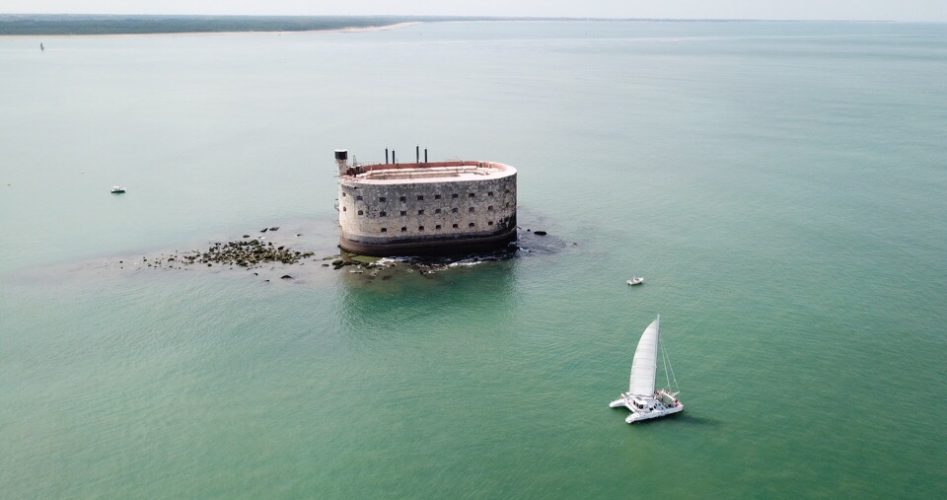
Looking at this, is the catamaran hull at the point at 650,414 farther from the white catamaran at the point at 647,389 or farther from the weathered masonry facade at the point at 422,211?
the weathered masonry facade at the point at 422,211

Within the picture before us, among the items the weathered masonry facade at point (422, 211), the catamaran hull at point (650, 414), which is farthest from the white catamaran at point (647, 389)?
the weathered masonry facade at point (422, 211)

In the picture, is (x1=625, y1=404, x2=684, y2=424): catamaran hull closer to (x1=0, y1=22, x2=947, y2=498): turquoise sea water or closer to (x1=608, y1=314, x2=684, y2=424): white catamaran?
(x1=608, y1=314, x2=684, y2=424): white catamaran

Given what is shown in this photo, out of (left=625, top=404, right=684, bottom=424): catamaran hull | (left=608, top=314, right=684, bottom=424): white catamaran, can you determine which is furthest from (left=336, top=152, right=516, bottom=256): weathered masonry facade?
(left=625, top=404, right=684, bottom=424): catamaran hull

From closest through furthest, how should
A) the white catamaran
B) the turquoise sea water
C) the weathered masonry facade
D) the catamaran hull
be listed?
the turquoise sea water
the catamaran hull
the white catamaran
the weathered masonry facade

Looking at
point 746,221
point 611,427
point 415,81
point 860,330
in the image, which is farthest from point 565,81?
point 611,427

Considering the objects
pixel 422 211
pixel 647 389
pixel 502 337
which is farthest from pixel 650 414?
pixel 422 211

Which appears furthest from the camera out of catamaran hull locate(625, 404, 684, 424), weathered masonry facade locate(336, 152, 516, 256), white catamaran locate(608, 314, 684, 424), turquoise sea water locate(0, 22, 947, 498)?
weathered masonry facade locate(336, 152, 516, 256)

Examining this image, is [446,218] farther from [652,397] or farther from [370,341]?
[652,397]
